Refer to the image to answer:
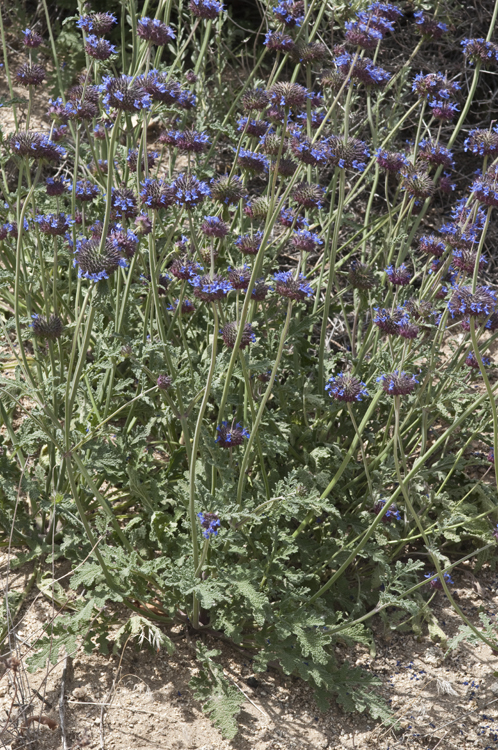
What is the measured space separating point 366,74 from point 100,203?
181 cm

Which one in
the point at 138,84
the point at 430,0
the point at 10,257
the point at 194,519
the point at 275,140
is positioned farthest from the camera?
the point at 430,0

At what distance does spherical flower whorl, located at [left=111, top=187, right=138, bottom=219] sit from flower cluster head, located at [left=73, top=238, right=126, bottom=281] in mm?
676

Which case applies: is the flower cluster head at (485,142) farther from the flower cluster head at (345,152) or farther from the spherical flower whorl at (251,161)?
the spherical flower whorl at (251,161)

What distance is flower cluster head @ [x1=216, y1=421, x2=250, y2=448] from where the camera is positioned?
3338 mm

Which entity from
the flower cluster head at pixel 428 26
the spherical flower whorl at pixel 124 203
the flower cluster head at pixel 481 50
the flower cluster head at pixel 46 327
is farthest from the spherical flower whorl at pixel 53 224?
the flower cluster head at pixel 481 50

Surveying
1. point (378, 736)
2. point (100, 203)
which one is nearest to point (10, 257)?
point (100, 203)

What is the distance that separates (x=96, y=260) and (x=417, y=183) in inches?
71.7

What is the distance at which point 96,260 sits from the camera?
2.79 metres

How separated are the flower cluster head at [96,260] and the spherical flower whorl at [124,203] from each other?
68 centimetres

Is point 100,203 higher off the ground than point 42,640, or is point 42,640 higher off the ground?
point 100,203

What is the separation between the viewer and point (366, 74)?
12.3ft

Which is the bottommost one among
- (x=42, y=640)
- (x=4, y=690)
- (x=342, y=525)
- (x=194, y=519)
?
(x=4, y=690)

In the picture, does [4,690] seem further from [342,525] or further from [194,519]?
[342,525]

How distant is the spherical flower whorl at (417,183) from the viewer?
3.76 metres
